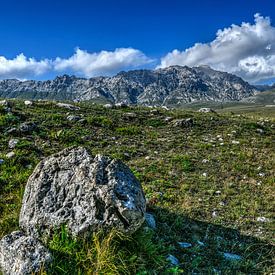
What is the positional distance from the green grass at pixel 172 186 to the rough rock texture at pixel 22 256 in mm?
282

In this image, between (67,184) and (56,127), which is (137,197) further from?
(56,127)

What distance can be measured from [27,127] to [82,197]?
10.2 meters

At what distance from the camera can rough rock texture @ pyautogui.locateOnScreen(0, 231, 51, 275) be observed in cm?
615

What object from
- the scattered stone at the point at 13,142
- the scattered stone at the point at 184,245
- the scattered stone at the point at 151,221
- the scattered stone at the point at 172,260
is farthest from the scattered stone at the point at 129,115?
the scattered stone at the point at 172,260

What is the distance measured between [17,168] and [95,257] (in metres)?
6.68

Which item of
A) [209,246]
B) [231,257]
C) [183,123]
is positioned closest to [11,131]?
[183,123]

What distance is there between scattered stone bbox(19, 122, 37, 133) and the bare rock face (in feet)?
28.1

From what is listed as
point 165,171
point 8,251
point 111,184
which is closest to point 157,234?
point 111,184

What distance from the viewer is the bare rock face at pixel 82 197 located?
281 inches

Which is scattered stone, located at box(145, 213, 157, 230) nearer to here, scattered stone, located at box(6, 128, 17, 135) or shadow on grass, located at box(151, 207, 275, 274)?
shadow on grass, located at box(151, 207, 275, 274)

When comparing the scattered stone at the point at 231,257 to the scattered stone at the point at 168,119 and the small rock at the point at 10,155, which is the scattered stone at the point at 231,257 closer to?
the small rock at the point at 10,155

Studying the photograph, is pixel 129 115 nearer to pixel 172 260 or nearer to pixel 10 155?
pixel 10 155

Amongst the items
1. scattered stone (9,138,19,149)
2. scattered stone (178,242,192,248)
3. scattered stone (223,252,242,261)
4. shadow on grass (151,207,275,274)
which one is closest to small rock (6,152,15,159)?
scattered stone (9,138,19,149)

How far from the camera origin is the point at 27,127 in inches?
653
